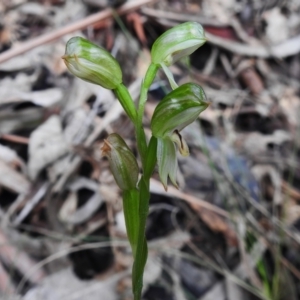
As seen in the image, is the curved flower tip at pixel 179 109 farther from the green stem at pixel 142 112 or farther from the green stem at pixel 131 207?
the green stem at pixel 131 207

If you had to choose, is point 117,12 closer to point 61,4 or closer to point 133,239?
point 61,4

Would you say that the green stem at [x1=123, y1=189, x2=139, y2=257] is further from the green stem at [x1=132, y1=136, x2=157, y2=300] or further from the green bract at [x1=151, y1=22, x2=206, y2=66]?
the green bract at [x1=151, y1=22, x2=206, y2=66]

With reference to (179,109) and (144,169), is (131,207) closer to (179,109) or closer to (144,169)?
(144,169)

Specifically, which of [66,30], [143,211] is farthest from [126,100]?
[66,30]

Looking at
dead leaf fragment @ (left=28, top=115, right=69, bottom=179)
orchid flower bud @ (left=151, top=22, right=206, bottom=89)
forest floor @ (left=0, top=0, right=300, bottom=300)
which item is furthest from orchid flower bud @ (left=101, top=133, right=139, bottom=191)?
dead leaf fragment @ (left=28, top=115, right=69, bottom=179)

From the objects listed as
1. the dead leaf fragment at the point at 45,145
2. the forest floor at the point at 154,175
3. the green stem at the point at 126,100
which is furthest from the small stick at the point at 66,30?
the green stem at the point at 126,100

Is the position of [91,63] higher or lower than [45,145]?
higher
